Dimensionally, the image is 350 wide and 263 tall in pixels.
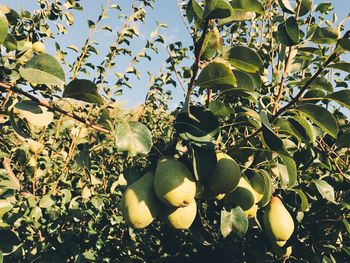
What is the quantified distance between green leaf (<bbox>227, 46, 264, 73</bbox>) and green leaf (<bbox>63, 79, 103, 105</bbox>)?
0.42m

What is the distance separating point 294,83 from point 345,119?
102cm

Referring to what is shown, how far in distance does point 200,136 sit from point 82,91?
369 millimetres

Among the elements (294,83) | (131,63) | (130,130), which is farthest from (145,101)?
(130,130)

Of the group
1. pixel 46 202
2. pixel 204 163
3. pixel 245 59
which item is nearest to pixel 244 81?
pixel 245 59

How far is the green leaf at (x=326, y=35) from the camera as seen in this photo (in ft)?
3.77

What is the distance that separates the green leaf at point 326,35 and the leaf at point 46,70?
2.84 ft

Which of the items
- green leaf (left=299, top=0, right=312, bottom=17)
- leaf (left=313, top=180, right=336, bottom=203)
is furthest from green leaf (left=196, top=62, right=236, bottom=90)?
leaf (left=313, top=180, right=336, bottom=203)

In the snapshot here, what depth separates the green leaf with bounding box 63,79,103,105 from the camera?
96 cm

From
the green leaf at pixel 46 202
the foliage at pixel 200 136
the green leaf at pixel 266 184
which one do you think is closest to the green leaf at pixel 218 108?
the foliage at pixel 200 136

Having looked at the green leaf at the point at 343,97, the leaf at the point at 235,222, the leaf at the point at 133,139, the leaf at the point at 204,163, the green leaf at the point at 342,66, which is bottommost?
the leaf at the point at 235,222

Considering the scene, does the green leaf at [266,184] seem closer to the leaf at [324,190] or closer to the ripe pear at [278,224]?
the ripe pear at [278,224]

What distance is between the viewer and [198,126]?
102 centimetres

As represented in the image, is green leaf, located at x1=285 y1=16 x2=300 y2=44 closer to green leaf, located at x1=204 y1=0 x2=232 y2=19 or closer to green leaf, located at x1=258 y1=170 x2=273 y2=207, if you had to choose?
green leaf, located at x1=204 y1=0 x2=232 y2=19

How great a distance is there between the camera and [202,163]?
3.38 ft
